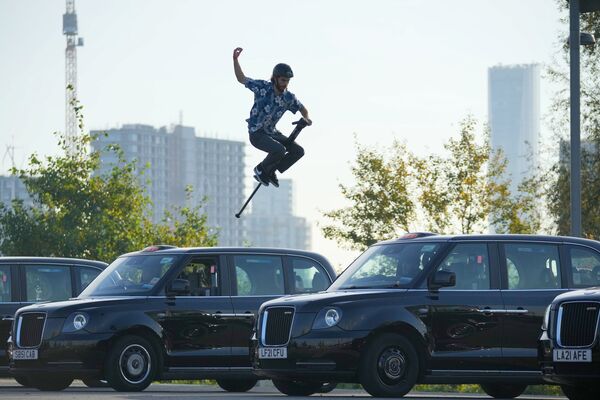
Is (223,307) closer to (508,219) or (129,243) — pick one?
(508,219)

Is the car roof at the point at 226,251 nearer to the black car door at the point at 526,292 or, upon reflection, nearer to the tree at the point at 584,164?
the black car door at the point at 526,292

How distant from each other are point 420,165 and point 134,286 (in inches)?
1722

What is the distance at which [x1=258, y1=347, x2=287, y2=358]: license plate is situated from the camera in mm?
17375

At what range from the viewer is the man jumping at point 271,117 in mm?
18312

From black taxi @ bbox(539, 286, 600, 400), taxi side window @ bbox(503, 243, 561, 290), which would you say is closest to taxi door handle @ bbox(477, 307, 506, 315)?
taxi side window @ bbox(503, 243, 561, 290)

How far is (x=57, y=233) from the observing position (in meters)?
69.5

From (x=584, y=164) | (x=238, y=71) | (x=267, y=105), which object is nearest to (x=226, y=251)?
(x=267, y=105)

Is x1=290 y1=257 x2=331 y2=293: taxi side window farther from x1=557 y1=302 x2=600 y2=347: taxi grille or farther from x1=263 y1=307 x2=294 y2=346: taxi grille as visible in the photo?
x1=557 y1=302 x2=600 y2=347: taxi grille

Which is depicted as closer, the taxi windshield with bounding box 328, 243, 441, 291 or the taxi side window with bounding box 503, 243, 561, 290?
the taxi windshield with bounding box 328, 243, 441, 291

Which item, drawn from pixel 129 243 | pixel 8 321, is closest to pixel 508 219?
pixel 129 243

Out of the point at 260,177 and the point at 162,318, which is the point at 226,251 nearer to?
the point at 162,318

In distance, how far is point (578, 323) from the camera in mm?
15586

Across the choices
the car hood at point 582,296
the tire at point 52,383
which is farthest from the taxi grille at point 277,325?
the tire at point 52,383

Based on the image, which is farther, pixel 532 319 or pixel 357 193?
pixel 357 193
